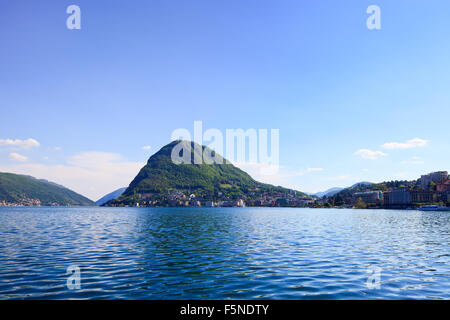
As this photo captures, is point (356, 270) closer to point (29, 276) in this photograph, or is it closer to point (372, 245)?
point (372, 245)

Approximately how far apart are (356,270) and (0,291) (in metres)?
24.1

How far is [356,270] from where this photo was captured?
2242 cm

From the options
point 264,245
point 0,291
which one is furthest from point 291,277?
point 0,291

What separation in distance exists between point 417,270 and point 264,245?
16574 millimetres
